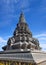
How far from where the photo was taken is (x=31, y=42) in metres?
21.0

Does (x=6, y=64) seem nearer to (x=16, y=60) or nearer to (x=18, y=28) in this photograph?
(x=16, y=60)

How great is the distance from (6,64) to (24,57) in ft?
5.25

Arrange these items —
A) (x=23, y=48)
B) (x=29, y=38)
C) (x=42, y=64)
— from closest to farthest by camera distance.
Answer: (x=42, y=64) → (x=23, y=48) → (x=29, y=38)

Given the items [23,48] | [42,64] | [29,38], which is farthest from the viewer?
[29,38]

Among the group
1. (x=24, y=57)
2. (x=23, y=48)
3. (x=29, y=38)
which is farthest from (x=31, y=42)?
(x=24, y=57)

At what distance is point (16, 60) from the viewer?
36.5ft

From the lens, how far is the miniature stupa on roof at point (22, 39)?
64.7 ft

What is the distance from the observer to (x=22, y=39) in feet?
68.0

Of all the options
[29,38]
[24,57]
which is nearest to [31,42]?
Result: [29,38]

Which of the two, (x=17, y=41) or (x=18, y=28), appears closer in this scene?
(x=17, y=41)

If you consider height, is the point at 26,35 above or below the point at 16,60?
above

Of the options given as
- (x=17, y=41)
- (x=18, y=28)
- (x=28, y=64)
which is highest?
(x=18, y=28)

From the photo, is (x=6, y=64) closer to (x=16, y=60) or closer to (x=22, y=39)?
(x=16, y=60)

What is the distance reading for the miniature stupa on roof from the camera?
19.7m
